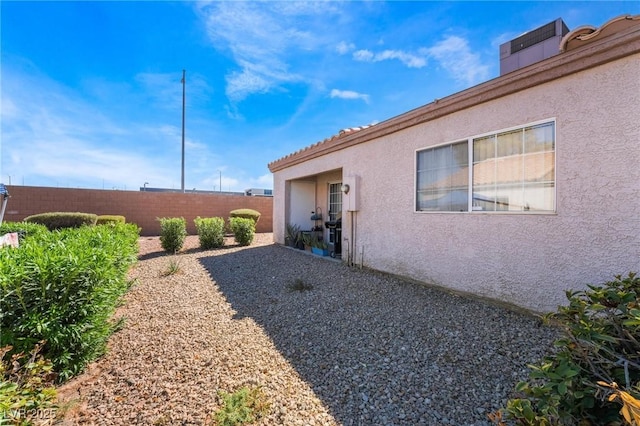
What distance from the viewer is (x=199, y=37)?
33.7 ft

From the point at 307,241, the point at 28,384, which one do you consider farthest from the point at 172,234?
the point at 28,384

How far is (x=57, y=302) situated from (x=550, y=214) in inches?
272

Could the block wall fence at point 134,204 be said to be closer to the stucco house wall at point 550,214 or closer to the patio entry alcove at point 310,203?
the patio entry alcove at point 310,203

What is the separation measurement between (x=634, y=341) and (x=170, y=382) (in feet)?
14.2

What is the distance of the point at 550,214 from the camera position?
15.2 feet

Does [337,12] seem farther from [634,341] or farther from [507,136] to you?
[634,341]

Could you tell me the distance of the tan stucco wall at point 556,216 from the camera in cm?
394

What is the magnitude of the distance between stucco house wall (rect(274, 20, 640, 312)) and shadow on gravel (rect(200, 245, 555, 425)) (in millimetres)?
594

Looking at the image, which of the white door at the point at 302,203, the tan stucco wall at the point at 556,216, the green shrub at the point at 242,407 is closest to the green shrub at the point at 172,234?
the white door at the point at 302,203

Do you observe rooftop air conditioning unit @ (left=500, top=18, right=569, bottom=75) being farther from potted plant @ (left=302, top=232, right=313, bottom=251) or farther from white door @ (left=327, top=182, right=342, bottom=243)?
potted plant @ (left=302, top=232, right=313, bottom=251)

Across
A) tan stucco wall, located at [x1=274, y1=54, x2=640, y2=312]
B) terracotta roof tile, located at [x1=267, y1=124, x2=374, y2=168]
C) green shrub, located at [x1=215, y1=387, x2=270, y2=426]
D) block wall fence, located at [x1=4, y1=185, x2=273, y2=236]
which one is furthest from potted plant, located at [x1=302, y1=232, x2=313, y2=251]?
block wall fence, located at [x1=4, y1=185, x2=273, y2=236]

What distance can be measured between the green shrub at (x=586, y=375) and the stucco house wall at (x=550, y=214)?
247 centimetres

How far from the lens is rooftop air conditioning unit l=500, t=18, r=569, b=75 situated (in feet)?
19.0

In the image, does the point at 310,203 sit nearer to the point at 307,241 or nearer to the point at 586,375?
the point at 307,241
